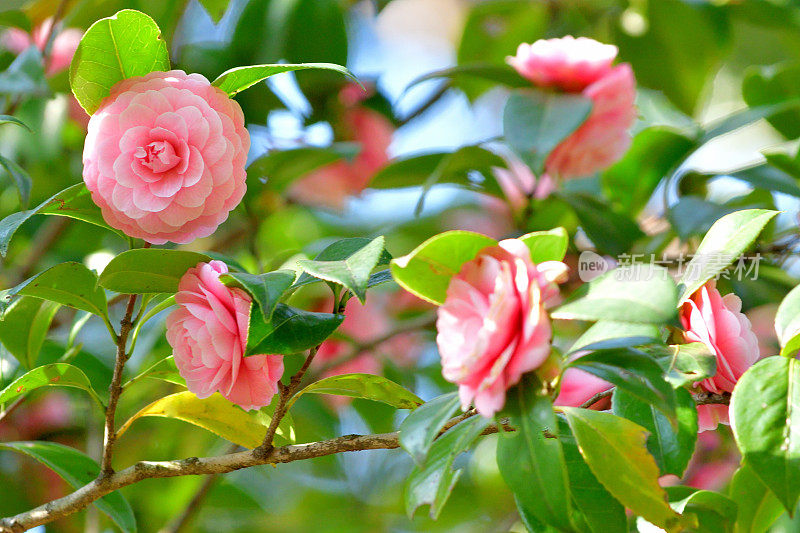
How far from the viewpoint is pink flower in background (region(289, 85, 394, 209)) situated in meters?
1.44

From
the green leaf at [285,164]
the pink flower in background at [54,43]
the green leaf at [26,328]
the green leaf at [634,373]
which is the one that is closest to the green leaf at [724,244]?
the green leaf at [634,373]

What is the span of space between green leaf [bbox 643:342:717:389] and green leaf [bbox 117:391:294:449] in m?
0.29

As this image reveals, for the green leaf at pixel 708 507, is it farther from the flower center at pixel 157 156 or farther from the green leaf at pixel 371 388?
the flower center at pixel 157 156

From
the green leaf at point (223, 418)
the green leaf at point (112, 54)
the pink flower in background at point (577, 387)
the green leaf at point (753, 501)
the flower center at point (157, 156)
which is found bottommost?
the pink flower in background at point (577, 387)

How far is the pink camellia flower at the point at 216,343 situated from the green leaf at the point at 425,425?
0.41 ft

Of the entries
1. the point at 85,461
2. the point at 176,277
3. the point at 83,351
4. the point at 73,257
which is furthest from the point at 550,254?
the point at 73,257

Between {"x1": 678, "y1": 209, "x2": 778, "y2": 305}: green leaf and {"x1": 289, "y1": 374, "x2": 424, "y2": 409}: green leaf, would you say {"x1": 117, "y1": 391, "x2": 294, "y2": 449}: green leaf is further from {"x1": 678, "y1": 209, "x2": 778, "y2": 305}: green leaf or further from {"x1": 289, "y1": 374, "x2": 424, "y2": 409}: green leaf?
{"x1": 678, "y1": 209, "x2": 778, "y2": 305}: green leaf

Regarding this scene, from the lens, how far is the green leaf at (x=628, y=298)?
47cm

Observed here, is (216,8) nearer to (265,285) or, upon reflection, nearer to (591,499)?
(265,285)

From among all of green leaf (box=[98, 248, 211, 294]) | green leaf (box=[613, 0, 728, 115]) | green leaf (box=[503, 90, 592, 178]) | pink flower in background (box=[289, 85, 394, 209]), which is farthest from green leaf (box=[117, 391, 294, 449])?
green leaf (box=[613, 0, 728, 115])

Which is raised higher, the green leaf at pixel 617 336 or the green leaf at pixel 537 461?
the green leaf at pixel 617 336

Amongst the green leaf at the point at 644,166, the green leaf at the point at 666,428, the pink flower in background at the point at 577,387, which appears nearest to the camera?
the green leaf at the point at 666,428

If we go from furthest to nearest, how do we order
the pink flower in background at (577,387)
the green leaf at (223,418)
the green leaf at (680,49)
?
1. the green leaf at (680,49)
2. the pink flower in background at (577,387)
3. the green leaf at (223,418)

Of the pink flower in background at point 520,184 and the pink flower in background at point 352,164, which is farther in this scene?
the pink flower in background at point 352,164
